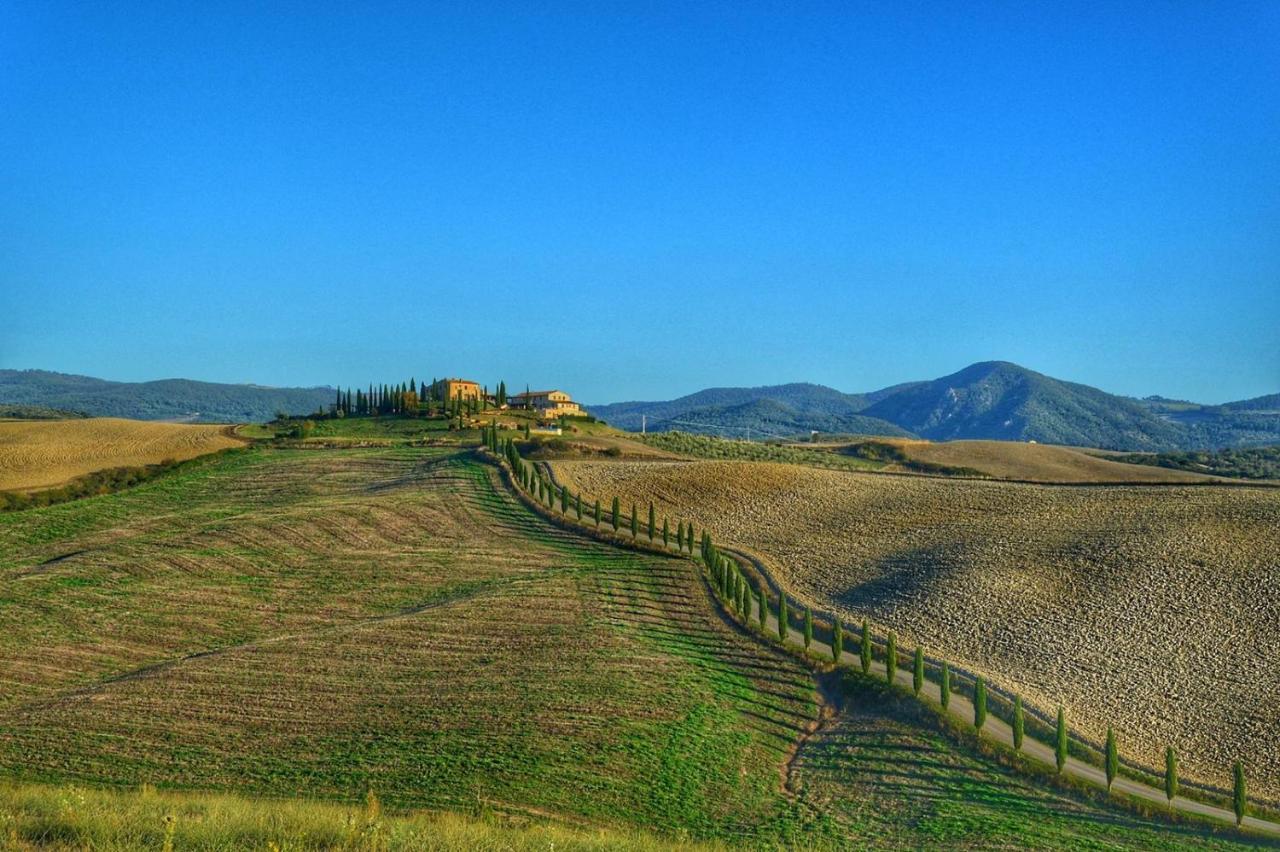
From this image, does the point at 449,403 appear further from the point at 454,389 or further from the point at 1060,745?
the point at 1060,745

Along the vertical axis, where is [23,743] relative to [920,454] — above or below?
below

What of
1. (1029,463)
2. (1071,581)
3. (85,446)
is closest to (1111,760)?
(1071,581)

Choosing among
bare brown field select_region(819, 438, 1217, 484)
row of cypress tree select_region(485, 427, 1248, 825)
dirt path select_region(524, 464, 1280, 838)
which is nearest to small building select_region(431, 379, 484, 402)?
bare brown field select_region(819, 438, 1217, 484)

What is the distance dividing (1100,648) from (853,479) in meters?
34.0

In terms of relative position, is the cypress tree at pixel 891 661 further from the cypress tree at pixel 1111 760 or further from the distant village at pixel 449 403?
the distant village at pixel 449 403

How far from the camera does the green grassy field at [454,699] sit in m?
23.5

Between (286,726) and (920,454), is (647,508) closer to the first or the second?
(286,726)

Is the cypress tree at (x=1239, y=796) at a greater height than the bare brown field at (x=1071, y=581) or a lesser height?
lesser

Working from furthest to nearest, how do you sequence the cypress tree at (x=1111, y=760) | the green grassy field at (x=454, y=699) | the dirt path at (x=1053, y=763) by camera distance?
the cypress tree at (x=1111, y=760) → the dirt path at (x=1053, y=763) → the green grassy field at (x=454, y=699)

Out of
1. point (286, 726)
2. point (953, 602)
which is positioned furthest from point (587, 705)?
point (953, 602)

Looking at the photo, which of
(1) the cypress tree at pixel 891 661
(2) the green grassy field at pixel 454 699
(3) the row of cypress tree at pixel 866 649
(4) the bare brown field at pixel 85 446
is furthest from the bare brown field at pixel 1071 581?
(4) the bare brown field at pixel 85 446

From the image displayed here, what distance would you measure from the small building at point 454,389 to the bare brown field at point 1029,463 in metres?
53.4

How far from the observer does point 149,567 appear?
43.8 m

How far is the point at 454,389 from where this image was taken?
13188 centimetres
